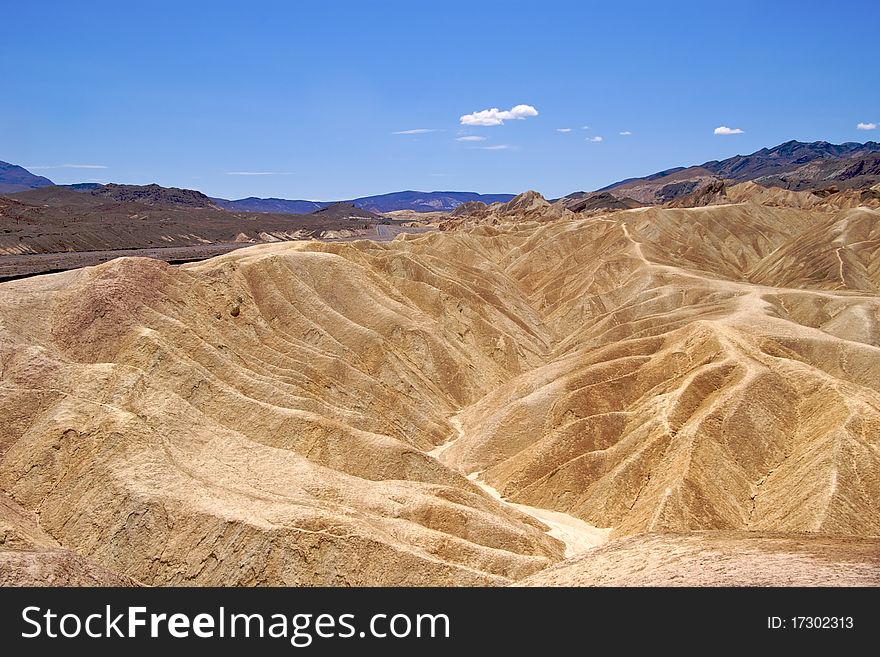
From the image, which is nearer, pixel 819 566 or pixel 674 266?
pixel 819 566

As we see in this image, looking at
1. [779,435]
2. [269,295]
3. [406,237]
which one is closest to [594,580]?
[779,435]

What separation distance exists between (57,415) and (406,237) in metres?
102

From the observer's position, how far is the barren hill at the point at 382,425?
25234 mm

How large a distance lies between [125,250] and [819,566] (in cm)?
16022

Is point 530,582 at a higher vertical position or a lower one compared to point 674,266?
lower

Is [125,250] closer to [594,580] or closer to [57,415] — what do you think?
[57,415]

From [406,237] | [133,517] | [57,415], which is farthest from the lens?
[406,237]

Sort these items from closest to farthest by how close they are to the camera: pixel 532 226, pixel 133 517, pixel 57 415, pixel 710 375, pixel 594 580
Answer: pixel 594 580, pixel 133 517, pixel 57 415, pixel 710 375, pixel 532 226

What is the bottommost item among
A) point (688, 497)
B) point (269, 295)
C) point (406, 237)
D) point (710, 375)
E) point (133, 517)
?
point (688, 497)

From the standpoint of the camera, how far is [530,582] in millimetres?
23000

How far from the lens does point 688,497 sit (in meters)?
33.2

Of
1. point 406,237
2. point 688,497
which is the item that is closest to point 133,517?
point 688,497

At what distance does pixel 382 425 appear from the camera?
1710 inches

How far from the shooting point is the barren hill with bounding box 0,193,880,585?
82.8 ft
